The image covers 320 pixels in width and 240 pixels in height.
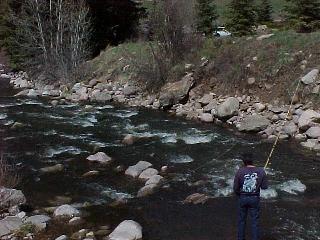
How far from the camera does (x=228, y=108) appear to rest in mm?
21000

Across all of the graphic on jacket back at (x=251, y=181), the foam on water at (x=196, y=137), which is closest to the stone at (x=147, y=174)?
the foam on water at (x=196, y=137)

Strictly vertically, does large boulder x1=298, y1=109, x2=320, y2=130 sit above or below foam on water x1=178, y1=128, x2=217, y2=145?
above

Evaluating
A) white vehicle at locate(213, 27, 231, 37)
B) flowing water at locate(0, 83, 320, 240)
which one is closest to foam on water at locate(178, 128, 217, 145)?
flowing water at locate(0, 83, 320, 240)

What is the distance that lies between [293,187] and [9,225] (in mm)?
7101

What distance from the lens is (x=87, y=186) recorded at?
1340 cm

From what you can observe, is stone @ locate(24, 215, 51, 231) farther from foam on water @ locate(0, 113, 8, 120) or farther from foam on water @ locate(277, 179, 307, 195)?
foam on water @ locate(0, 113, 8, 120)

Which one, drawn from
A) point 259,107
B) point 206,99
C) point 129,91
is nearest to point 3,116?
point 129,91

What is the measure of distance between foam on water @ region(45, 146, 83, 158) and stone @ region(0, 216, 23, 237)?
5732 millimetres

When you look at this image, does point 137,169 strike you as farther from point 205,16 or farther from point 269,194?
point 205,16

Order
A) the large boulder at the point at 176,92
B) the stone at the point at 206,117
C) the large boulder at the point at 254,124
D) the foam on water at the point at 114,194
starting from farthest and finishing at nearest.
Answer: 1. the large boulder at the point at 176,92
2. the stone at the point at 206,117
3. the large boulder at the point at 254,124
4. the foam on water at the point at 114,194

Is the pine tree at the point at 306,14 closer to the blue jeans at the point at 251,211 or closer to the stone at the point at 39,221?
the blue jeans at the point at 251,211

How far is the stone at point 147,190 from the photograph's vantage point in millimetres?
12672

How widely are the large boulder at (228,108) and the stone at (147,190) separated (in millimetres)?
8348

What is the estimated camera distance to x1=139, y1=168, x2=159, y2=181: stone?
548 inches
